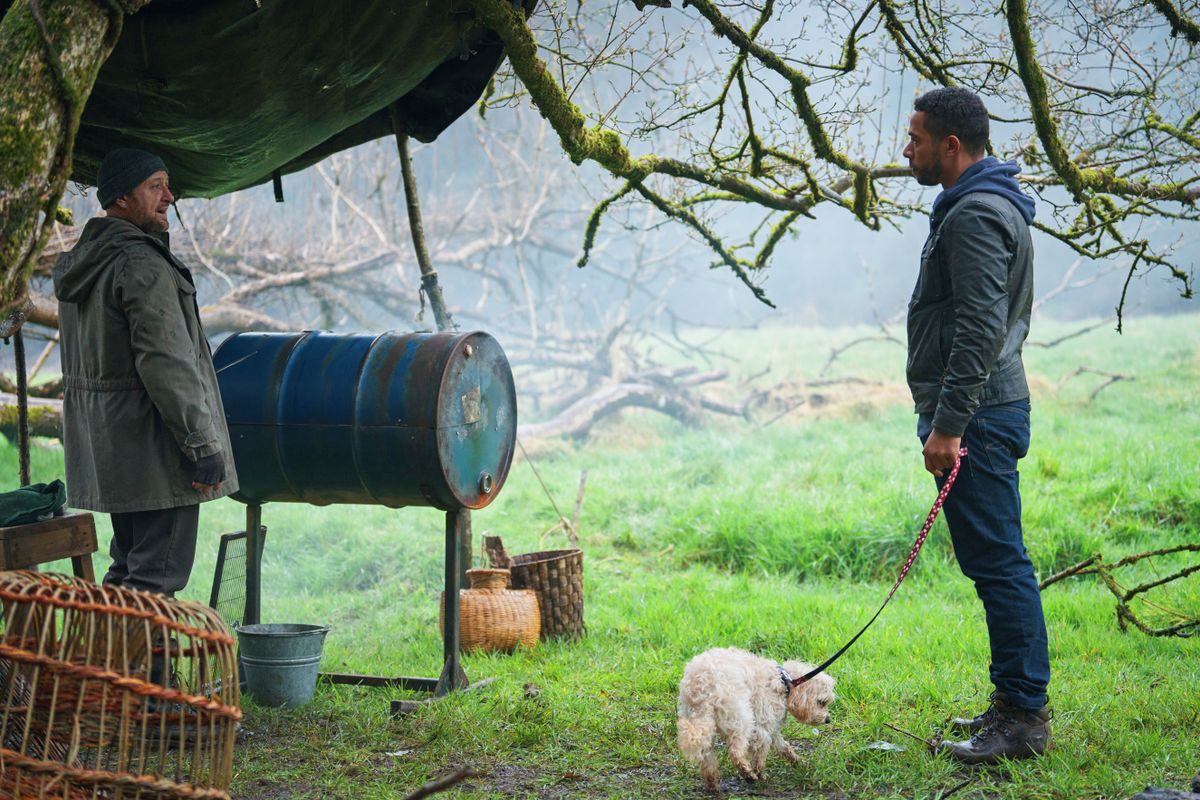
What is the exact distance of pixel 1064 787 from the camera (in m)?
3.43

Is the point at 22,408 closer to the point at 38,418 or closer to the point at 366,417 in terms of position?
the point at 366,417

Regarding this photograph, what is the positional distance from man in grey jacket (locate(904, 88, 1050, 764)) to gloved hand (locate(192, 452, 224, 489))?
2709 mm

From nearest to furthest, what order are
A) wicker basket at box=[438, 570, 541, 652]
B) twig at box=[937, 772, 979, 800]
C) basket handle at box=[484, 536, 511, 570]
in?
1. twig at box=[937, 772, 979, 800]
2. wicker basket at box=[438, 570, 541, 652]
3. basket handle at box=[484, 536, 511, 570]

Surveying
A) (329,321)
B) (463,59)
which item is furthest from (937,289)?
(329,321)

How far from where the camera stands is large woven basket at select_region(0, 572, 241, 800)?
7.32 ft

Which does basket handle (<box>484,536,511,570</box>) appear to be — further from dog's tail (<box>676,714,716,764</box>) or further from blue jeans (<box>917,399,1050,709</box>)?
blue jeans (<box>917,399,1050,709</box>)

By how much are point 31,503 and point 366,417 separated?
4.67 ft

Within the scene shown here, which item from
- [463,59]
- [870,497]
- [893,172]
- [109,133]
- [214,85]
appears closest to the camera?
[214,85]

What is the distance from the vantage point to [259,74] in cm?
404

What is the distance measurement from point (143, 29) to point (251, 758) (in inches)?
112

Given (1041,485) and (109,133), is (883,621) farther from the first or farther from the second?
(109,133)

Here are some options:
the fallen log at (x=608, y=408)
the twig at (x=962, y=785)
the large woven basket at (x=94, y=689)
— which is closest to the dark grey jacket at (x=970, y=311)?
the twig at (x=962, y=785)

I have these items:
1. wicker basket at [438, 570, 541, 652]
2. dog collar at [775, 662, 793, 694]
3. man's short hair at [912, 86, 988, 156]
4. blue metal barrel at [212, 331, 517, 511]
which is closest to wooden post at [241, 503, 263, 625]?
blue metal barrel at [212, 331, 517, 511]

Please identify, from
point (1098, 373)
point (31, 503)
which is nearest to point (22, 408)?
point (31, 503)
